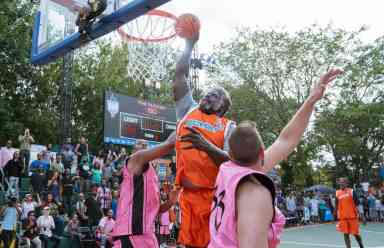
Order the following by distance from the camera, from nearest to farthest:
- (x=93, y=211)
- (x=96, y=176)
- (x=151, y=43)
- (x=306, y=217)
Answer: (x=151, y=43)
(x=93, y=211)
(x=96, y=176)
(x=306, y=217)

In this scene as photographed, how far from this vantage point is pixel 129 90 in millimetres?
30156

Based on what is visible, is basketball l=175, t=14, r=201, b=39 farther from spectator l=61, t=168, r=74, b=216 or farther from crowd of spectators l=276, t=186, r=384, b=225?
crowd of spectators l=276, t=186, r=384, b=225

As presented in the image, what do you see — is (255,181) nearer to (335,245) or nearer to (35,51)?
(35,51)

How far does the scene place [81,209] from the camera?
43.7ft

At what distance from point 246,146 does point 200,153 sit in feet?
4.72

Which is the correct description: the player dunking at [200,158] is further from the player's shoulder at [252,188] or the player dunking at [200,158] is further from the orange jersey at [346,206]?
the orange jersey at [346,206]

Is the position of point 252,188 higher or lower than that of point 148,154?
lower

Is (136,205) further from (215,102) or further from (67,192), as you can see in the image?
(67,192)

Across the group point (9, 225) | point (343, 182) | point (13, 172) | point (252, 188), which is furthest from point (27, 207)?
point (252, 188)

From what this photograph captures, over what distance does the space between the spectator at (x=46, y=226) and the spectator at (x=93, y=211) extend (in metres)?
1.18

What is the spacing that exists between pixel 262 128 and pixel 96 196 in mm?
15814

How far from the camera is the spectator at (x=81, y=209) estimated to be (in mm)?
13000

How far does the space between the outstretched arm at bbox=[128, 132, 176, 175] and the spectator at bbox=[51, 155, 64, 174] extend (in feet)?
36.3

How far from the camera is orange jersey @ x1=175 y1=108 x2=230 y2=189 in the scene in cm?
336
